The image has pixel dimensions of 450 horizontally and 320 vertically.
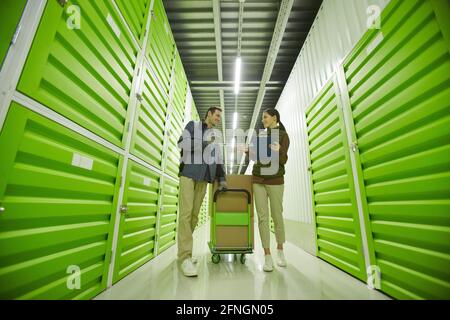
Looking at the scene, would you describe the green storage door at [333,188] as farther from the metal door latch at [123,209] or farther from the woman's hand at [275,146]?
the metal door latch at [123,209]

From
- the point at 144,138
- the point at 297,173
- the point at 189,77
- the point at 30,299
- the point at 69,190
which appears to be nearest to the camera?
the point at 30,299

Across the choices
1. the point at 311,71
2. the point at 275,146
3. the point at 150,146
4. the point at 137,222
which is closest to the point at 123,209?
the point at 137,222

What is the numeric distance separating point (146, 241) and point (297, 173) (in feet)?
9.48

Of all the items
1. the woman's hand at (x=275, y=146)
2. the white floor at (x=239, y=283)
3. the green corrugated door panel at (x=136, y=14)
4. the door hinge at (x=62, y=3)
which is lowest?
the white floor at (x=239, y=283)

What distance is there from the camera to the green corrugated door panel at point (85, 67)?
1006 mm

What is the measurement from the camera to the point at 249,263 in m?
2.34

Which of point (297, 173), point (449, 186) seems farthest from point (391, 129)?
point (297, 173)

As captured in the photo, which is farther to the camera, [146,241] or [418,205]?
[146,241]

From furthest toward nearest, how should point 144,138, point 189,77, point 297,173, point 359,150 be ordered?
point 189,77 < point 297,173 < point 144,138 < point 359,150

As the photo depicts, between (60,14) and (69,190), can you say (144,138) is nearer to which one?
(69,190)

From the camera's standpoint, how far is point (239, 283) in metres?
1.71

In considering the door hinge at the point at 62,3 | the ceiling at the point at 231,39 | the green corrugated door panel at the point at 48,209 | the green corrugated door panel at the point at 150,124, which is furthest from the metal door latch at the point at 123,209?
the ceiling at the point at 231,39

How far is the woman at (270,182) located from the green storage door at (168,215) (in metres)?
1.47

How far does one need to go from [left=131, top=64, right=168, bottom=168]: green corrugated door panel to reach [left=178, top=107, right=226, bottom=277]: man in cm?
44
